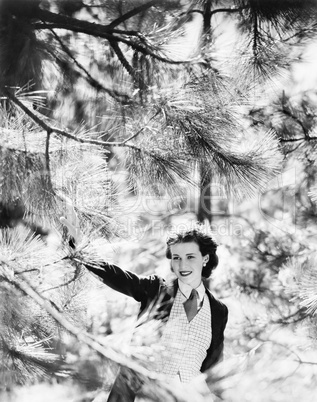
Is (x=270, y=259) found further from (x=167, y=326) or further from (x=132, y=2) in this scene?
(x=132, y=2)

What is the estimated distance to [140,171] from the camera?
1497 millimetres

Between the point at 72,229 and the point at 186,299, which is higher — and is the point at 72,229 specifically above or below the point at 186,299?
above

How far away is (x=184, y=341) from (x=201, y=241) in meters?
0.27

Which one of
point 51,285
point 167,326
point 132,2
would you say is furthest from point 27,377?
point 132,2

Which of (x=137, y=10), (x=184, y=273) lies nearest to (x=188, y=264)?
(x=184, y=273)

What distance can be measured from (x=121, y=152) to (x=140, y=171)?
71 millimetres

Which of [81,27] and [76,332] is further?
[81,27]

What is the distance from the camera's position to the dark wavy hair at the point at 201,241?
1.52 m

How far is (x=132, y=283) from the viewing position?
4.95 ft

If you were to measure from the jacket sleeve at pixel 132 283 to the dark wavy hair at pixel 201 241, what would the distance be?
0.08 meters

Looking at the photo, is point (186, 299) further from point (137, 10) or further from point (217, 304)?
point (137, 10)
